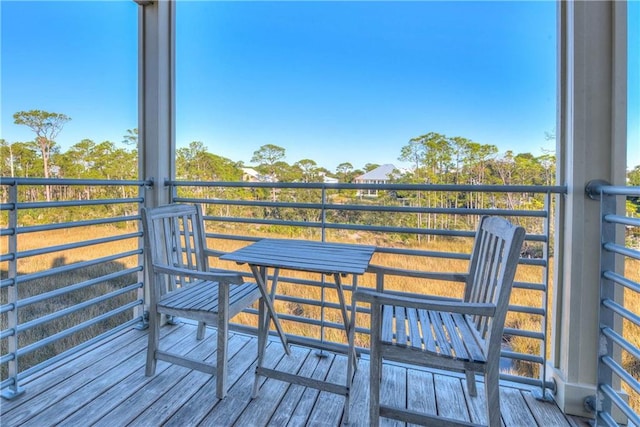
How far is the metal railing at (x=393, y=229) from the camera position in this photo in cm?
181

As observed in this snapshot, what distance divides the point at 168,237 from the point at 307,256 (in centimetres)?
99

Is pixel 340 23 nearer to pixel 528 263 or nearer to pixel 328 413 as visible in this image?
pixel 528 263

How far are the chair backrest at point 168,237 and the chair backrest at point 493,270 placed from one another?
1.56 meters

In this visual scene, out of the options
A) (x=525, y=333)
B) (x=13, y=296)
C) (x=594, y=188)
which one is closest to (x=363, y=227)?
(x=525, y=333)

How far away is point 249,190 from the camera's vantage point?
253 cm

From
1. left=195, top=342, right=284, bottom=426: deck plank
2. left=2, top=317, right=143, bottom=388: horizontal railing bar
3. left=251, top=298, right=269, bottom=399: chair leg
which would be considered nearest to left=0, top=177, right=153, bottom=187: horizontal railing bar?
left=2, top=317, right=143, bottom=388: horizontal railing bar

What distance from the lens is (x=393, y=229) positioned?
6.55ft

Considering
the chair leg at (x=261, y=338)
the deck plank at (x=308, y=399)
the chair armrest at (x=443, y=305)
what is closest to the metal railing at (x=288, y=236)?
the deck plank at (x=308, y=399)

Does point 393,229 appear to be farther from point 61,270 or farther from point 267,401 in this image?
point 61,270

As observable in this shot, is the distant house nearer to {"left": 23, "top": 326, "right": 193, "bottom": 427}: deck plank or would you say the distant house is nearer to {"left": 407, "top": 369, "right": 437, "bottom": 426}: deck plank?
{"left": 407, "top": 369, "right": 437, "bottom": 426}: deck plank

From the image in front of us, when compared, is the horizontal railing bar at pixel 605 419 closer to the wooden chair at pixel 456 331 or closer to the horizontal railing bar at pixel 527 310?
the horizontal railing bar at pixel 527 310

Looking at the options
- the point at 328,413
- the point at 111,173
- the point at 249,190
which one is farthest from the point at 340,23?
the point at 328,413

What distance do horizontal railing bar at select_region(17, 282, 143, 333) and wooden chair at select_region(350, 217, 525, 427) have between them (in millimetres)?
1941

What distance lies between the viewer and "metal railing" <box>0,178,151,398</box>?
66.1 inches
